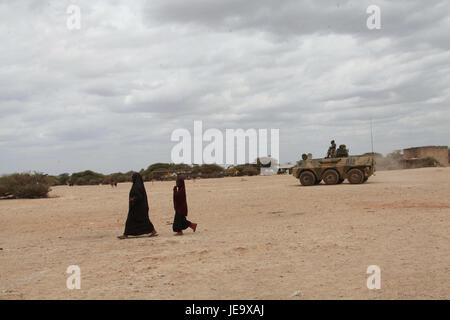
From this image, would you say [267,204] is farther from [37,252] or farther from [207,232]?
[37,252]

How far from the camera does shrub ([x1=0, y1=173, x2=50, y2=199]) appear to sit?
99.0ft

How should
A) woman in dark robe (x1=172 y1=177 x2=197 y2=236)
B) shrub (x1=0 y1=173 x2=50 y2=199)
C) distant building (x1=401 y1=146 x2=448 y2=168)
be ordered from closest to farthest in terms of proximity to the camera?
woman in dark robe (x1=172 y1=177 x2=197 y2=236)
shrub (x1=0 y1=173 x2=50 y2=199)
distant building (x1=401 y1=146 x2=448 y2=168)

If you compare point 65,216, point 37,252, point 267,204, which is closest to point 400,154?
Result: point 267,204

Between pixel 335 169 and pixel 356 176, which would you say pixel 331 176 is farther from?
pixel 356 176

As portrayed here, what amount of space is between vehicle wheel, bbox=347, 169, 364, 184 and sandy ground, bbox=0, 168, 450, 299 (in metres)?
10.1

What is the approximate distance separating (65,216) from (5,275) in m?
11.3

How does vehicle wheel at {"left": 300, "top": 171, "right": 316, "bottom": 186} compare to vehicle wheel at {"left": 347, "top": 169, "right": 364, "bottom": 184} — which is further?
vehicle wheel at {"left": 300, "top": 171, "right": 316, "bottom": 186}

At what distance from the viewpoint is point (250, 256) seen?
8.62 meters

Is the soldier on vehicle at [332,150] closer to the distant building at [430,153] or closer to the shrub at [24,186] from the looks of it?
the shrub at [24,186]

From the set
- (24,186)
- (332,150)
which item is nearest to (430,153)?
(332,150)

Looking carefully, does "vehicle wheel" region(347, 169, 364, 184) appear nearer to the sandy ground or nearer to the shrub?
the sandy ground

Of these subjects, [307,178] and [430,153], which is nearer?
[307,178]

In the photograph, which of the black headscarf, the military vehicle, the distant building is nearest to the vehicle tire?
the military vehicle

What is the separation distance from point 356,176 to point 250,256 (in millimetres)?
19385
